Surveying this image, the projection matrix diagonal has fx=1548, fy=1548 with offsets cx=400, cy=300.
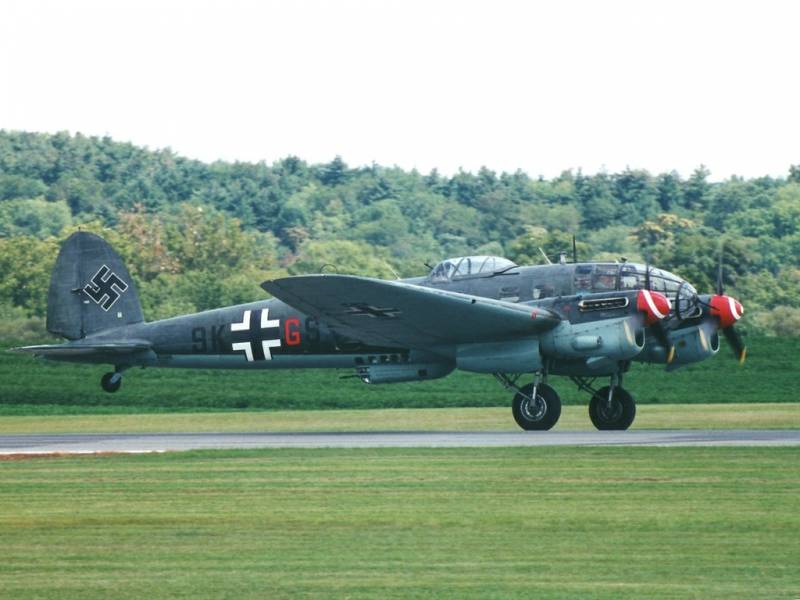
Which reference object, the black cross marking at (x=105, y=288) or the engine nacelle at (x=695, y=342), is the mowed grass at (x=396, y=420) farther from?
the black cross marking at (x=105, y=288)

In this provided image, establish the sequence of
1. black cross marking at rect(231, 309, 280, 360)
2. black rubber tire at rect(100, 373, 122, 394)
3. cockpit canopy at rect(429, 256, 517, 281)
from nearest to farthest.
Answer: cockpit canopy at rect(429, 256, 517, 281) < black cross marking at rect(231, 309, 280, 360) < black rubber tire at rect(100, 373, 122, 394)

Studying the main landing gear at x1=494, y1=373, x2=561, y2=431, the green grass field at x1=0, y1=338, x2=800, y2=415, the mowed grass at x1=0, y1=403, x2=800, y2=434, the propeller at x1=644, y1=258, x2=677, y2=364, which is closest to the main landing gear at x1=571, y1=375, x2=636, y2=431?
the main landing gear at x1=494, y1=373, x2=561, y2=431

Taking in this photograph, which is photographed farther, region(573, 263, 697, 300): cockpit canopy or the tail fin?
the tail fin

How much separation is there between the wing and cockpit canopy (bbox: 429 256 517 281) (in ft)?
4.67

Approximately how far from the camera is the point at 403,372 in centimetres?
3481

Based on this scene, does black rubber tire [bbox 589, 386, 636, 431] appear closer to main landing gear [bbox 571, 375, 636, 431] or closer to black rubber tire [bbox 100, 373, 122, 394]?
main landing gear [bbox 571, 375, 636, 431]

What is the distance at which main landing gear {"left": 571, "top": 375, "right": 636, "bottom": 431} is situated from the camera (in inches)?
1323

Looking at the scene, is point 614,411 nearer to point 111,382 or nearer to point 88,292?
point 111,382

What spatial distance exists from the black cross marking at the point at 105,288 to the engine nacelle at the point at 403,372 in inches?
298

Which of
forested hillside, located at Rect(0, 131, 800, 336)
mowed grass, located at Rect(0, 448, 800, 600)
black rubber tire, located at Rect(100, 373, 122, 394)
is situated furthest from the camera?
forested hillside, located at Rect(0, 131, 800, 336)

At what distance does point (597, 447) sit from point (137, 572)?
14.3 m

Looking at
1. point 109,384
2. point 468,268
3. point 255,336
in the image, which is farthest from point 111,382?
point 468,268

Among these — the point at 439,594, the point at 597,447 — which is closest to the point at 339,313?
the point at 597,447

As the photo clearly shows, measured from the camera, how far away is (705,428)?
35.1 m
